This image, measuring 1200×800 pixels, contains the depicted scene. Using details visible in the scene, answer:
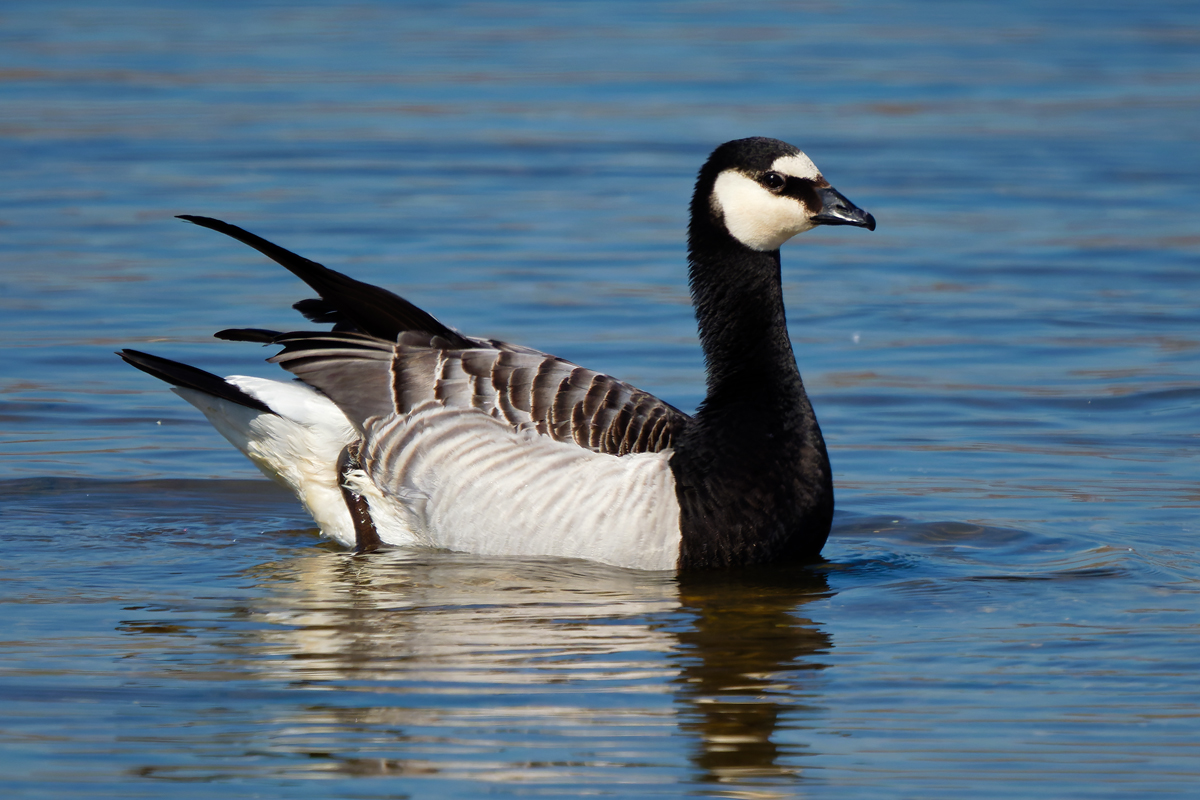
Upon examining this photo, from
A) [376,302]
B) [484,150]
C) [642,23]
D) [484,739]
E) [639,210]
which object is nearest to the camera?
[484,739]

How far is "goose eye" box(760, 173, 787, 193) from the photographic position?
7.80 metres

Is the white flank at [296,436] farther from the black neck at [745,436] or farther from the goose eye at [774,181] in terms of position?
the goose eye at [774,181]

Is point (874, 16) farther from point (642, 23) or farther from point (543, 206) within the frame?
point (543, 206)

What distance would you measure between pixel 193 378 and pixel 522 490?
1685 millimetres

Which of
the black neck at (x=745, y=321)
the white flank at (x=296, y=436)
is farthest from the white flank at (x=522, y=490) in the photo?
the black neck at (x=745, y=321)

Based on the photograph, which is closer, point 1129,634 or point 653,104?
point 1129,634

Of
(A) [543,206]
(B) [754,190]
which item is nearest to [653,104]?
(A) [543,206]

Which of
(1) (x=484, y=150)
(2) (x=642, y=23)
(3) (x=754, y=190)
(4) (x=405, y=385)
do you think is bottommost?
(4) (x=405, y=385)

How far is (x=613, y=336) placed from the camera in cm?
1211

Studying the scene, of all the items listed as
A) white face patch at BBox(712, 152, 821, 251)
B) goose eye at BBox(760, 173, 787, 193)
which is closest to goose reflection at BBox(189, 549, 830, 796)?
white face patch at BBox(712, 152, 821, 251)

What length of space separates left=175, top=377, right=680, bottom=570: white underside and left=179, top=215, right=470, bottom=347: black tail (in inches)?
16.8

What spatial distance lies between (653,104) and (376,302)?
499 inches

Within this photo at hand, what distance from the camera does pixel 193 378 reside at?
7.99 m

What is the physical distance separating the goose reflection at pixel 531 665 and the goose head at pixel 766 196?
159 centimetres
